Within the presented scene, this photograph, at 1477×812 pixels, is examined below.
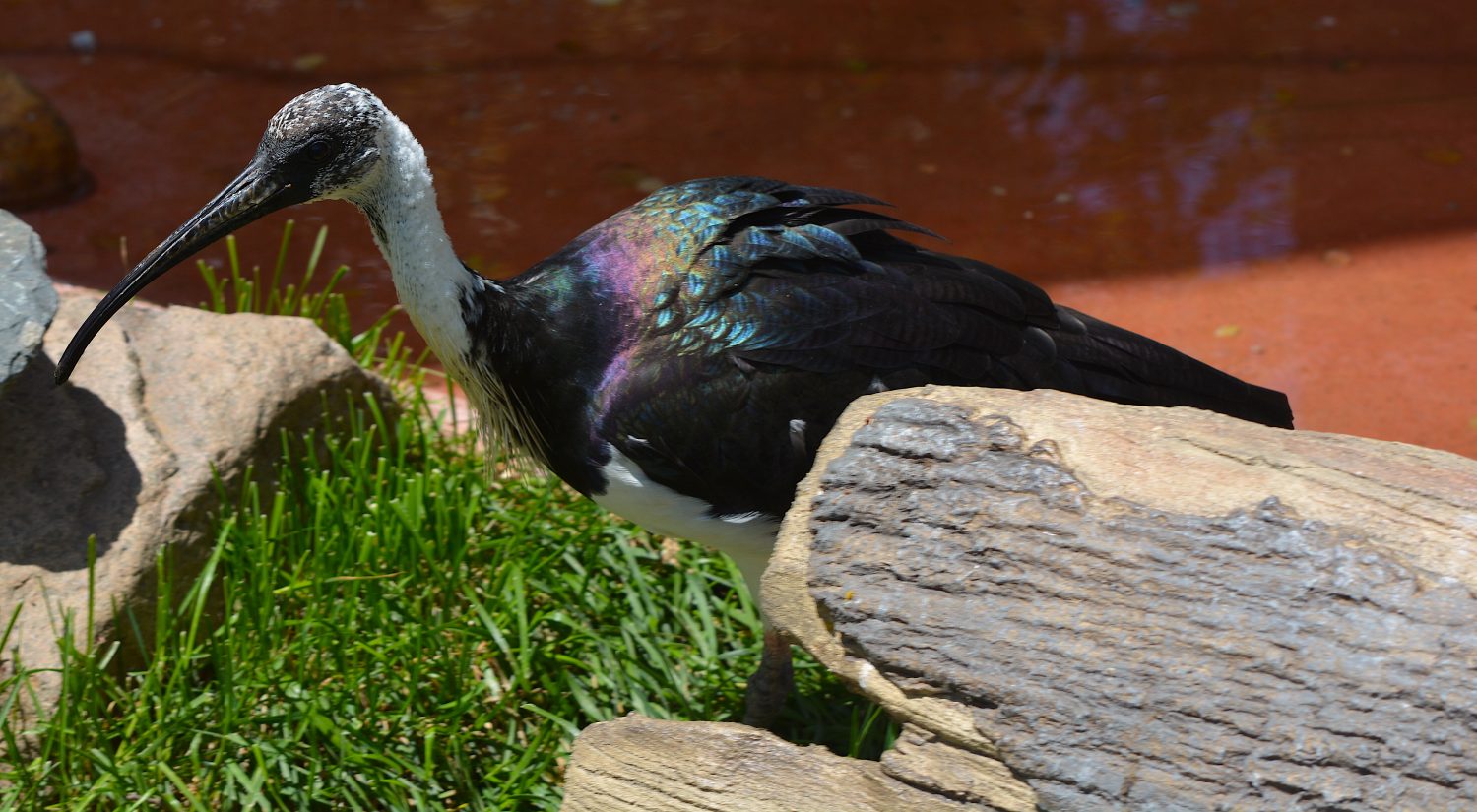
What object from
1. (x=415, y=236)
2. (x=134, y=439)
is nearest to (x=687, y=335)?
(x=415, y=236)

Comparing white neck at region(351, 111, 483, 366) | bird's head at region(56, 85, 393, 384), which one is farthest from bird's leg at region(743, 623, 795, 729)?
bird's head at region(56, 85, 393, 384)

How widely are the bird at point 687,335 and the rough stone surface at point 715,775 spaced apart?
1.56ft

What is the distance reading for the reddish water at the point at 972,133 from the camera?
14.8ft

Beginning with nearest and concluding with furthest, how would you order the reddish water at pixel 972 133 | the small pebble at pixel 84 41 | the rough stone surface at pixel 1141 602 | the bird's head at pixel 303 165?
the rough stone surface at pixel 1141 602, the bird's head at pixel 303 165, the reddish water at pixel 972 133, the small pebble at pixel 84 41

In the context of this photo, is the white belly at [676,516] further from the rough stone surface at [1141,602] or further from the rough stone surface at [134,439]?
the rough stone surface at [134,439]

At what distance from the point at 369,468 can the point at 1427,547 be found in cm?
260

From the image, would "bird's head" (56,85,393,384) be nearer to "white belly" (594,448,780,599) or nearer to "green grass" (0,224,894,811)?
"white belly" (594,448,780,599)

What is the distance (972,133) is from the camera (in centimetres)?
536

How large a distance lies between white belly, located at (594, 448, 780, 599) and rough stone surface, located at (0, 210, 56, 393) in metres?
1.24

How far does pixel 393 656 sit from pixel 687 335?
41.7 inches

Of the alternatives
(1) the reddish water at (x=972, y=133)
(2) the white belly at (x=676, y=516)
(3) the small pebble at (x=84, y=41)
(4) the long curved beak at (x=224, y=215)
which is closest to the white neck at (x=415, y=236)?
(4) the long curved beak at (x=224, y=215)

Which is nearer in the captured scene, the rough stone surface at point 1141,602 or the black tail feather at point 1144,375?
the rough stone surface at point 1141,602

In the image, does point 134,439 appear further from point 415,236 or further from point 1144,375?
point 1144,375

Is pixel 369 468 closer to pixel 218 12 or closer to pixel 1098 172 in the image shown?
pixel 1098 172
